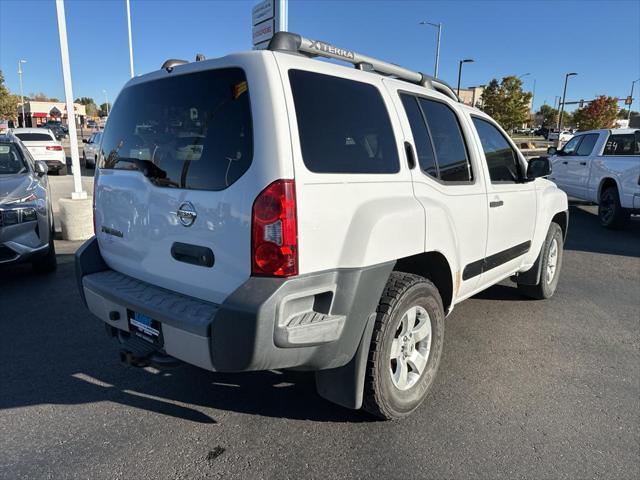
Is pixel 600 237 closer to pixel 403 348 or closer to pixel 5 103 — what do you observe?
pixel 403 348

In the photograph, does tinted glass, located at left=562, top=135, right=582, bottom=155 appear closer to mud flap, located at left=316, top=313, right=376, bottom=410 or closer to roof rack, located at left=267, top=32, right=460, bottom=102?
roof rack, located at left=267, top=32, right=460, bottom=102

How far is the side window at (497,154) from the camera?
3.87 m

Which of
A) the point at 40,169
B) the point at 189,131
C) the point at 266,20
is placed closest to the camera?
the point at 189,131

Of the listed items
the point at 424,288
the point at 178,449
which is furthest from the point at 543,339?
the point at 178,449

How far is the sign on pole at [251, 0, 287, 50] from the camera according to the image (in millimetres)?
8130

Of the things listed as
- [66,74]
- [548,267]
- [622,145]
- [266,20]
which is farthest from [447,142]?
[622,145]

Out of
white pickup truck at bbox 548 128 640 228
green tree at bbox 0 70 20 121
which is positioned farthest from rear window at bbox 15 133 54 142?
green tree at bbox 0 70 20 121

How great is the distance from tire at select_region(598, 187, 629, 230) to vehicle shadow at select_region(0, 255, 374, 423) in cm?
833

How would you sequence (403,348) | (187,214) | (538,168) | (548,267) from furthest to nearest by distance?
(548,267)
(538,168)
(403,348)
(187,214)

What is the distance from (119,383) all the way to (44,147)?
1619 centimetres

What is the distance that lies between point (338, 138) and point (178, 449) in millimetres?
1882

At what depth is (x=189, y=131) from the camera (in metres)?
2.54

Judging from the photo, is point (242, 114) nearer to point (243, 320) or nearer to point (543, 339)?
point (243, 320)

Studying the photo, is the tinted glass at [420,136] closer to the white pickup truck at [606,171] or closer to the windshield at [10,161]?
the windshield at [10,161]
